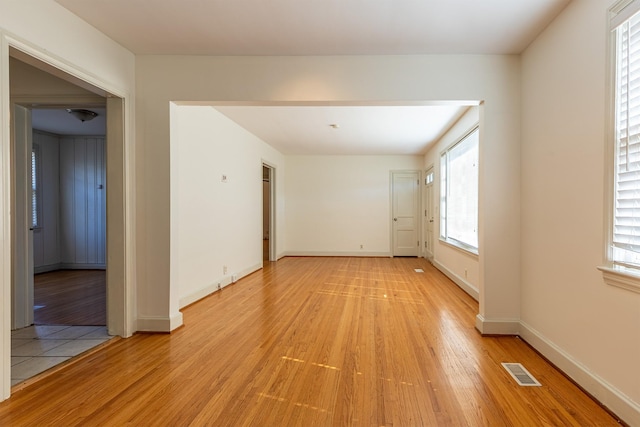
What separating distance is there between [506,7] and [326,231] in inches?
264

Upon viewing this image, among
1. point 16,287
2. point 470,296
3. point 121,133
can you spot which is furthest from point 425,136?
point 16,287

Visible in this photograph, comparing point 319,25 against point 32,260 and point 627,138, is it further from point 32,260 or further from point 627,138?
point 32,260

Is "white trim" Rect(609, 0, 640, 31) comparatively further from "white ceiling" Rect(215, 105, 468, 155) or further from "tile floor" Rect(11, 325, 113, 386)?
"tile floor" Rect(11, 325, 113, 386)

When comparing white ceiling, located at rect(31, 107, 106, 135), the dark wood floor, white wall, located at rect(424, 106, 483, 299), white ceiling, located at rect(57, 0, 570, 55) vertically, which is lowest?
the dark wood floor

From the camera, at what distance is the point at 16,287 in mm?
3320

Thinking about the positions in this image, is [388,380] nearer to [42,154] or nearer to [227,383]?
[227,383]

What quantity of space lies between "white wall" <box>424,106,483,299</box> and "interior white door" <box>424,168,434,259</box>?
0.95ft

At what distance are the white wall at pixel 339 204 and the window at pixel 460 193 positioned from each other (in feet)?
7.22

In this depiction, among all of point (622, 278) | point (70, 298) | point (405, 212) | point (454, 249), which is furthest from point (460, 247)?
point (70, 298)

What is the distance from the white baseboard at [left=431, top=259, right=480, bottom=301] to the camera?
4362mm

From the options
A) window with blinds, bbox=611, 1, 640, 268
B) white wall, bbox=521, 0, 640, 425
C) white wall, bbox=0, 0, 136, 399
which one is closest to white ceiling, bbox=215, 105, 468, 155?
white wall, bbox=521, 0, 640, 425

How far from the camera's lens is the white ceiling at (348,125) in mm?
4688

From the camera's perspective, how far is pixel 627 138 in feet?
6.13

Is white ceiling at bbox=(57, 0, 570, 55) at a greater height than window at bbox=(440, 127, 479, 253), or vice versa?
white ceiling at bbox=(57, 0, 570, 55)
